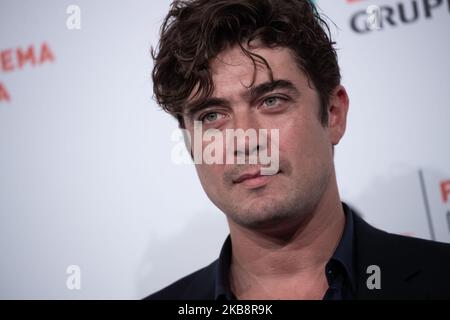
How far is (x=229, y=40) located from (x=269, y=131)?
273 millimetres

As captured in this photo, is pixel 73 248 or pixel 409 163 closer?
pixel 409 163

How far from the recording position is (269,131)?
57.1 inches

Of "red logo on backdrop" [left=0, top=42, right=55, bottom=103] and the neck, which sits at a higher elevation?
"red logo on backdrop" [left=0, top=42, right=55, bottom=103]

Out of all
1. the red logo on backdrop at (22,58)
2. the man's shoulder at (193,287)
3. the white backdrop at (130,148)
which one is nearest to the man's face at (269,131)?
the man's shoulder at (193,287)

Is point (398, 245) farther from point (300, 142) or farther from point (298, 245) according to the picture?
point (300, 142)

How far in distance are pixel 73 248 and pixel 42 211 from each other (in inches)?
7.1

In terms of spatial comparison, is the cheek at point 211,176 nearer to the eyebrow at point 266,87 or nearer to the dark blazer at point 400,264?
the eyebrow at point 266,87

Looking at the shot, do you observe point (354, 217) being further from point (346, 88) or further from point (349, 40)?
point (349, 40)

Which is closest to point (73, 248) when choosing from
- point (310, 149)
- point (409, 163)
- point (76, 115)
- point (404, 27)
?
point (76, 115)

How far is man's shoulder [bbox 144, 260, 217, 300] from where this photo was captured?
167 cm

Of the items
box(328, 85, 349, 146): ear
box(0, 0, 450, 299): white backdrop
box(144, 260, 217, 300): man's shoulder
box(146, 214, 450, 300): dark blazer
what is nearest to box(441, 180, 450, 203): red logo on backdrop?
box(0, 0, 450, 299): white backdrop

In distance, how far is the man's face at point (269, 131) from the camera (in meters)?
1.43

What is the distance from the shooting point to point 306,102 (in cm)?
152

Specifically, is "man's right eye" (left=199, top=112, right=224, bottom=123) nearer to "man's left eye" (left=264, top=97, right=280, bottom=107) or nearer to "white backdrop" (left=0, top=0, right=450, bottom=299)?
"man's left eye" (left=264, top=97, right=280, bottom=107)
